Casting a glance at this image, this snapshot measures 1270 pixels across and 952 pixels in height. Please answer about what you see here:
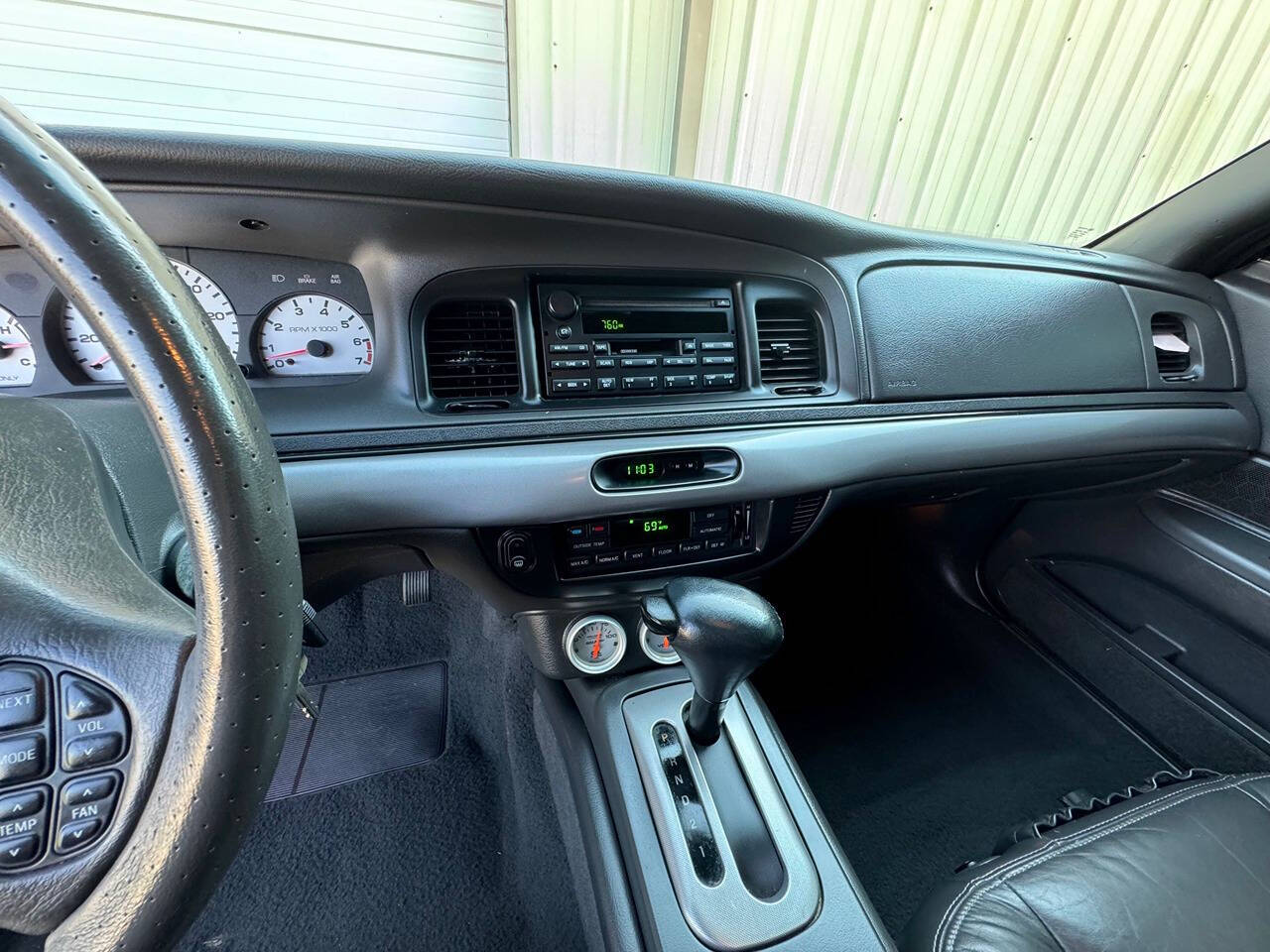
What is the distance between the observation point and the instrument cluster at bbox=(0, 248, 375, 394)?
67 centimetres

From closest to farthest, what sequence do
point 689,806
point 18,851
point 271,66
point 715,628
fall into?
1. point 18,851
2. point 715,628
3. point 689,806
4. point 271,66

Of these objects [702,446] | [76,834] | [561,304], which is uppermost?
[561,304]

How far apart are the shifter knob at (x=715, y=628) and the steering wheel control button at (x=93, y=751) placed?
463mm

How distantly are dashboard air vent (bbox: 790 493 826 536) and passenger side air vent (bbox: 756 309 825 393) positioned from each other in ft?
0.56

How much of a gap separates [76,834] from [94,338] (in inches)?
25.3

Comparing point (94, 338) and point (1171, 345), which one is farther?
point (1171, 345)

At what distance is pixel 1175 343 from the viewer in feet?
3.99

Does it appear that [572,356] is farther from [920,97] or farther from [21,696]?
[920,97]

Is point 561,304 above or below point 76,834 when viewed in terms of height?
above

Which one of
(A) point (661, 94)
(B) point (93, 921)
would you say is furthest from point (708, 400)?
(A) point (661, 94)

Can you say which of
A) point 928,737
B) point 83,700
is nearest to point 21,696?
point 83,700

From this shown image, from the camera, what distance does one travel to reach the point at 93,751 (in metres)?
0.33

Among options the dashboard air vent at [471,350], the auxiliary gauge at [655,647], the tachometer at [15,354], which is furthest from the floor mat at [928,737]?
the tachometer at [15,354]

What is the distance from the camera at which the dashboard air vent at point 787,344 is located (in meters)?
0.93
